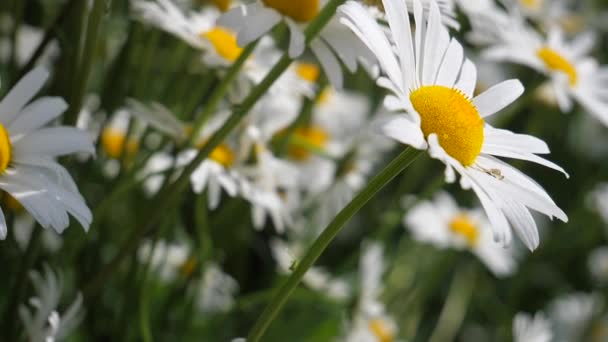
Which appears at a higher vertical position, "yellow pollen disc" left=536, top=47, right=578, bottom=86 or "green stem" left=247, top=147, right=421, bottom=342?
"green stem" left=247, top=147, right=421, bottom=342

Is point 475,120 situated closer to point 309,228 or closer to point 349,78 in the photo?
point 309,228

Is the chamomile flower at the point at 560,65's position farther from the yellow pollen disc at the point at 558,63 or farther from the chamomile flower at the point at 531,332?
the chamomile flower at the point at 531,332

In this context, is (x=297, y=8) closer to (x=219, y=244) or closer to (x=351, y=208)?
(x=351, y=208)

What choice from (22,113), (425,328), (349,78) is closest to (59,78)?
(22,113)

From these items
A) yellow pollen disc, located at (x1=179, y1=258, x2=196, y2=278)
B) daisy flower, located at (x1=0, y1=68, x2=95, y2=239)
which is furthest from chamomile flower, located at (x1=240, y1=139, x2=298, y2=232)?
daisy flower, located at (x1=0, y1=68, x2=95, y2=239)

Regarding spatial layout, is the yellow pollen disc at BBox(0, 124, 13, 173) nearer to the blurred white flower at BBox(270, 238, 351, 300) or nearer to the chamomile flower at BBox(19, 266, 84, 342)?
the chamomile flower at BBox(19, 266, 84, 342)

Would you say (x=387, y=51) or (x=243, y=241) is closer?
(x=387, y=51)
